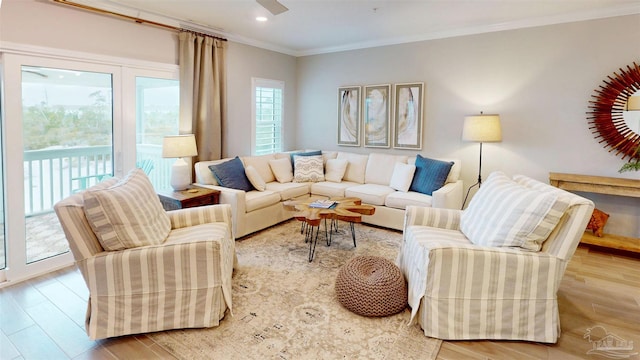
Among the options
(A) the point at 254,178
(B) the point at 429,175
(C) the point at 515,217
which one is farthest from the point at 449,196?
(A) the point at 254,178

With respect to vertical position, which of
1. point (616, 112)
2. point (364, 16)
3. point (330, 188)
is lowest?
point (330, 188)

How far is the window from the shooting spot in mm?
5508

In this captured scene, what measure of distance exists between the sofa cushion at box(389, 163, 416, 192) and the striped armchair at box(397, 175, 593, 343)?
2.34 m

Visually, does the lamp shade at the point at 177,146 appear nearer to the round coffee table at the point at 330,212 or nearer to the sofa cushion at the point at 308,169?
the round coffee table at the point at 330,212

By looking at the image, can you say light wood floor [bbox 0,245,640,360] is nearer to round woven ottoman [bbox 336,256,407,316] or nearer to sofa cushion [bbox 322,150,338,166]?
round woven ottoman [bbox 336,256,407,316]

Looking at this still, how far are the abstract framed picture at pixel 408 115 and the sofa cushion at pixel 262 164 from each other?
76.2 inches

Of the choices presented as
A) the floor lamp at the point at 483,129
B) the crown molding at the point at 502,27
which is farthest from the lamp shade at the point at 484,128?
the crown molding at the point at 502,27

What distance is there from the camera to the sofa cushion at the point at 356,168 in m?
5.25

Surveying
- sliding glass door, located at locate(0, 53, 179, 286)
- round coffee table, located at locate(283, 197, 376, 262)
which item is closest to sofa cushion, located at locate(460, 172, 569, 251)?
round coffee table, located at locate(283, 197, 376, 262)

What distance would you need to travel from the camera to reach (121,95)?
12.3 ft

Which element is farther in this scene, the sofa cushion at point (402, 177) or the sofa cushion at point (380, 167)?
the sofa cushion at point (380, 167)

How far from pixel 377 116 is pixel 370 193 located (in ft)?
4.89

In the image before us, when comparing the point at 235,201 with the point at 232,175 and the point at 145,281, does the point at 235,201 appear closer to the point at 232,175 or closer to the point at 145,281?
the point at 232,175

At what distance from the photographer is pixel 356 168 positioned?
528 centimetres
